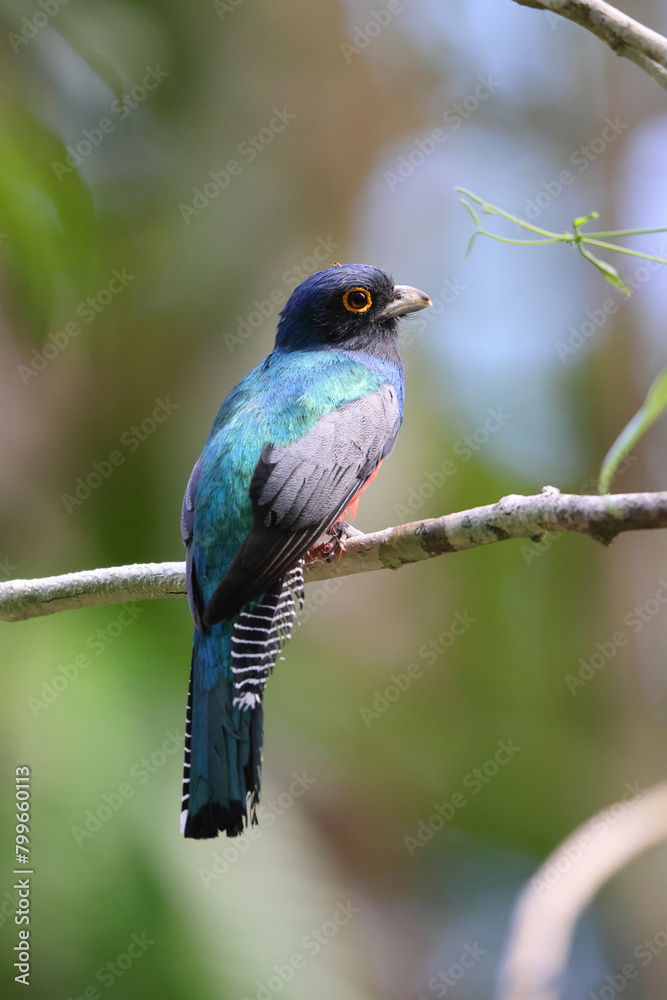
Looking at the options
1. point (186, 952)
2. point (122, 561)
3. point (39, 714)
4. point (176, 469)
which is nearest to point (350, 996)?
point (186, 952)

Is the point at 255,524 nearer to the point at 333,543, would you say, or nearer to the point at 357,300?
the point at 333,543

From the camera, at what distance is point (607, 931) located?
5.77 m

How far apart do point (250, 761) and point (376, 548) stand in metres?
0.71

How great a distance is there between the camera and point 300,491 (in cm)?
288

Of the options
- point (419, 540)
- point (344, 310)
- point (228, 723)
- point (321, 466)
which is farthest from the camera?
point (344, 310)

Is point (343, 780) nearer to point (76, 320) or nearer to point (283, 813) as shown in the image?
point (283, 813)

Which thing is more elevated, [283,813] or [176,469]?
[176,469]

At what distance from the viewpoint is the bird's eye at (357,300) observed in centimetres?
386

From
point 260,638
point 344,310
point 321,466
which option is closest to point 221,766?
point 260,638

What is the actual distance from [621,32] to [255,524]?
5.18 feet

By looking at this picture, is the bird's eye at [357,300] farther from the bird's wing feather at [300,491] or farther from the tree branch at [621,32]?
the tree branch at [621,32]

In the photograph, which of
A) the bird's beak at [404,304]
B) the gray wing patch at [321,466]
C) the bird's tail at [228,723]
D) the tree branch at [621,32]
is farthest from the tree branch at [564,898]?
the bird's beak at [404,304]

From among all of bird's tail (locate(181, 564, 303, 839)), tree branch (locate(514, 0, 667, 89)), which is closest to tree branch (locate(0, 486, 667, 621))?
bird's tail (locate(181, 564, 303, 839))

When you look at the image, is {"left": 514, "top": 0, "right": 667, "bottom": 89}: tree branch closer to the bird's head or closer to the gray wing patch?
the gray wing patch
